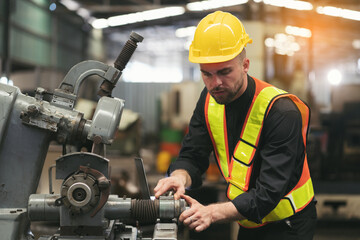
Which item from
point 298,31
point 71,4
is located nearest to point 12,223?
point 298,31

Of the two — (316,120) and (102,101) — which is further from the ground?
(102,101)

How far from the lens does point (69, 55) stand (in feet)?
32.2

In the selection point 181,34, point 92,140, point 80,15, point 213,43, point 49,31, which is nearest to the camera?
point 92,140

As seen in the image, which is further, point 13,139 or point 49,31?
point 49,31

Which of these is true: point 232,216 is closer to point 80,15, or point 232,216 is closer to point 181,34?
point 80,15

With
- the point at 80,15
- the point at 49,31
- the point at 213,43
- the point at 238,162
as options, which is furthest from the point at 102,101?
the point at 80,15

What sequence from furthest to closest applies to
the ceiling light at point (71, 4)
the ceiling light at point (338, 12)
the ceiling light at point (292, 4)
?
the ceiling light at point (71, 4) → the ceiling light at point (292, 4) → the ceiling light at point (338, 12)

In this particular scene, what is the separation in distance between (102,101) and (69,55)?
8.90 metres

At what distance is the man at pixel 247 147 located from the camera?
138 centimetres

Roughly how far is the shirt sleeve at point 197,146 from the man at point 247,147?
0.04 ft

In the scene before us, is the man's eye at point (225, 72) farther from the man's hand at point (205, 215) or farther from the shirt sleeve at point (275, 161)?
the man's hand at point (205, 215)

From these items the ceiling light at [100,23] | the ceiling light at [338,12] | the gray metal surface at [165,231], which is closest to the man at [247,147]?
the gray metal surface at [165,231]

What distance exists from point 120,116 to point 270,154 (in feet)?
1.65

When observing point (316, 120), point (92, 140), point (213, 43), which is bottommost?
point (316, 120)
